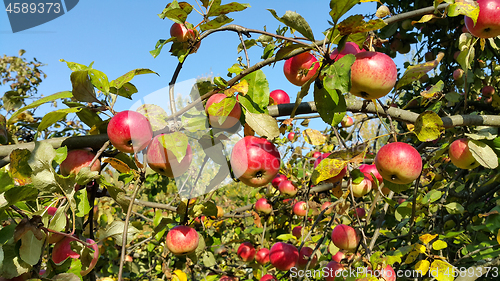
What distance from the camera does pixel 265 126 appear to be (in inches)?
35.2

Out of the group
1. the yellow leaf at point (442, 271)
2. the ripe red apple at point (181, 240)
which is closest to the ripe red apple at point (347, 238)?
the yellow leaf at point (442, 271)

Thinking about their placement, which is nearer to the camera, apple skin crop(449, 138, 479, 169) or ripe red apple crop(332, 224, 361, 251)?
apple skin crop(449, 138, 479, 169)

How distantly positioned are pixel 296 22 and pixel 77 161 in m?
0.78

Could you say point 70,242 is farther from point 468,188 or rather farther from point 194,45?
point 468,188

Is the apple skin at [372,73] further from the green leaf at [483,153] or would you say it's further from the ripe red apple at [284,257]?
the ripe red apple at [284,257]

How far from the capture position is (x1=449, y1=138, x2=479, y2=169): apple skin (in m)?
1.22

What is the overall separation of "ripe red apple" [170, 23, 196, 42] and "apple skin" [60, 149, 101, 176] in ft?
1.61

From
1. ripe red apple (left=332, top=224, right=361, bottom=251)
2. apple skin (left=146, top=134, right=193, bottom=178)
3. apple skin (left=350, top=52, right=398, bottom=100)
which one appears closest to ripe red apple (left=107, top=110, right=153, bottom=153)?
apple skin (left=146, top=134, right=193, bottom=178)

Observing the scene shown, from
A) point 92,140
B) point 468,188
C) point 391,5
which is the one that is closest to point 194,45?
point 92,140

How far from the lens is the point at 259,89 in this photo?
3.24 ft

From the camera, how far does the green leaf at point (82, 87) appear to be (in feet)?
3.07

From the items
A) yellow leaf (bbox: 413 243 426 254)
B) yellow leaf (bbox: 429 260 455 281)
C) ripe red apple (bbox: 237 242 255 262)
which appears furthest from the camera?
ripe red apple (bbox: 237 242 255 262)

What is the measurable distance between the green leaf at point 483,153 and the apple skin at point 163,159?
3.38 ft

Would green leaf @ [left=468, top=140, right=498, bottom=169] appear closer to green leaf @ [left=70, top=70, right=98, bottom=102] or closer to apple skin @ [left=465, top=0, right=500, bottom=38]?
apple skin @ [left=465, top=0, right=500, bottom=38]
